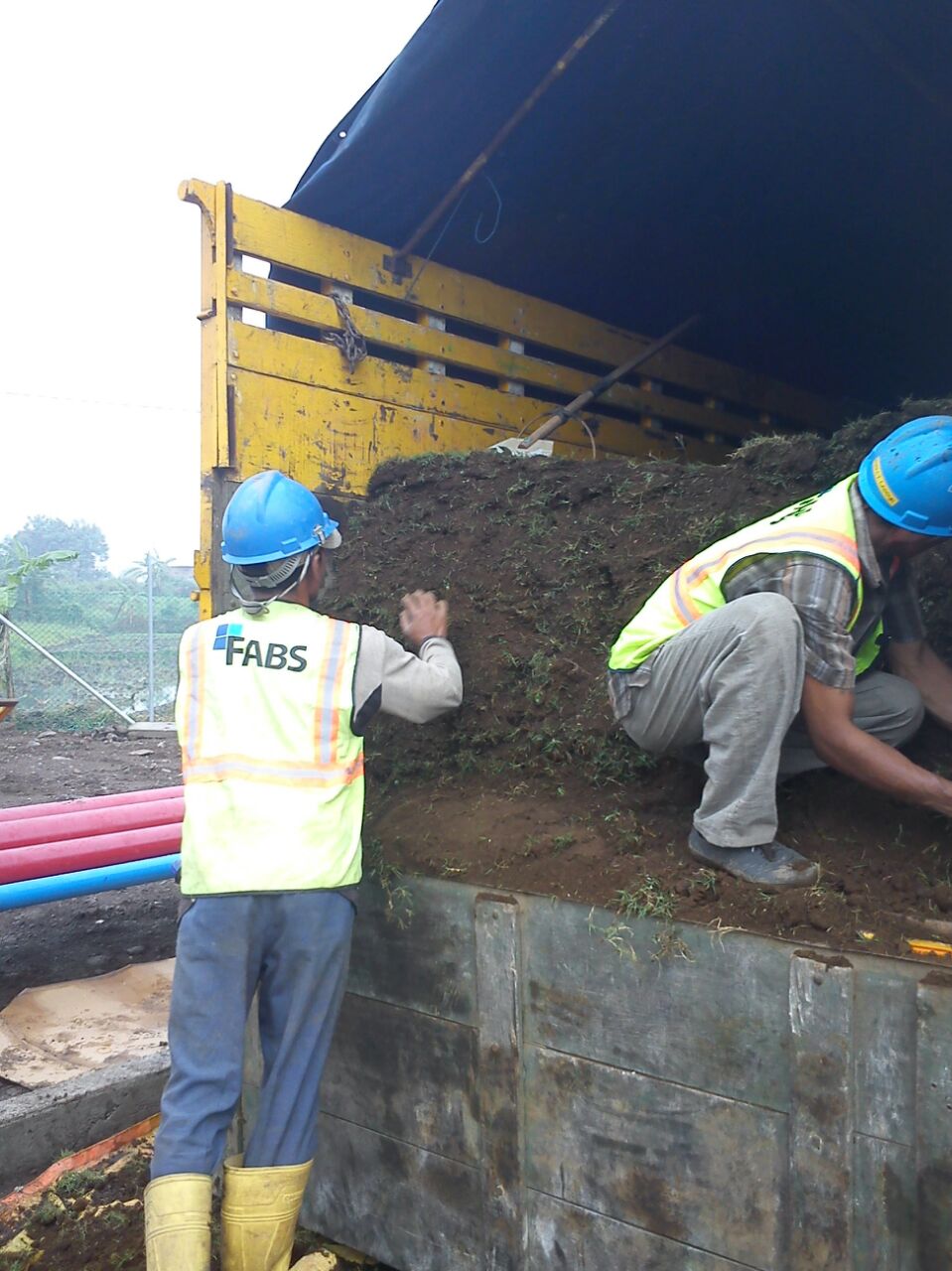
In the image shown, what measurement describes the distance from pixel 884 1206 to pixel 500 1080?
105 centimetres

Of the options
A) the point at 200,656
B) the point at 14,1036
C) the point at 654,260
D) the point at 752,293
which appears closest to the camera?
the point at 200,656

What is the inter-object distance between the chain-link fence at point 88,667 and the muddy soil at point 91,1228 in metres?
12.3

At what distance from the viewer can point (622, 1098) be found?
2.52m

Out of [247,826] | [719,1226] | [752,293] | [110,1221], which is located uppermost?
[752,293]

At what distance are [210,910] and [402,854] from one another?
68cm

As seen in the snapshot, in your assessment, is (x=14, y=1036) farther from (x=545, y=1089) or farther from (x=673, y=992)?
(x=673, y=992)

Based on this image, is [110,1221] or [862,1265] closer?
[862,1265]

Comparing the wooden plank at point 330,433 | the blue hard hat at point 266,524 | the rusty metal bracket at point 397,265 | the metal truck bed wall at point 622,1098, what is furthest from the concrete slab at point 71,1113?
the rusty metal bracket at point 397,265

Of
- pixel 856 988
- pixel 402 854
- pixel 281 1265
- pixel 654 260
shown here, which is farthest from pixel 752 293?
pixel 281 1265

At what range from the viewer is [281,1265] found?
9.16 ft

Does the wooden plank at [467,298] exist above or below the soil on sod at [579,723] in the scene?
above

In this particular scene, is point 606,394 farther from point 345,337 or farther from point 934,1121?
point 934,1121

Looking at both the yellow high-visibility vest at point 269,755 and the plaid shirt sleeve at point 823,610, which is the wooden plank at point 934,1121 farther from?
the yellow high-visibility vest at point 269,755

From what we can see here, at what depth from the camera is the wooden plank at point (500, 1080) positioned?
2736 millimetres
